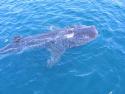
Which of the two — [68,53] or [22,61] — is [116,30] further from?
[22,61]

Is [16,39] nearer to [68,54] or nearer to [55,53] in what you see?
[55,53]

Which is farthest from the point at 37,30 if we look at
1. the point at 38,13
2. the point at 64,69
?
the point at 64,69

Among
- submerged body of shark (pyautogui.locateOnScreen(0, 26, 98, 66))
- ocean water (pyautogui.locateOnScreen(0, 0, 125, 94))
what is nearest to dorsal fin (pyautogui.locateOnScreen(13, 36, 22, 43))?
submerged body of shark (pyautogui.locateOnScreen(0, 26, 98, 66))

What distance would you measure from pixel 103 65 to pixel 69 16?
7463mm

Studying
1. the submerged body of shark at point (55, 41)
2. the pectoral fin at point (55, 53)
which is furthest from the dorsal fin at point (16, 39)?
the pectoral fin at point (55, 53)

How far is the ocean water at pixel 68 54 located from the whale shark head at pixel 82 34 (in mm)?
434

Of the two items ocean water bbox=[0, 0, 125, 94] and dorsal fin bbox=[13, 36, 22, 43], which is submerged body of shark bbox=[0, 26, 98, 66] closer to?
dorsal fin bbox=[13, 36, 22, 43]

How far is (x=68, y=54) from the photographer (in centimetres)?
2219

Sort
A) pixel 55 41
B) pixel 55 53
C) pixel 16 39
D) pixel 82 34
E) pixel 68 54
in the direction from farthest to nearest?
pixel 82 34
pixel 55 41
pixel 16 39
pixel 68 54
pixel 55 53

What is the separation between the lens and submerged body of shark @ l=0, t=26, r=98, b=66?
2267cm

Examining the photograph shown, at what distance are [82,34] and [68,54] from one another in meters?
2.56

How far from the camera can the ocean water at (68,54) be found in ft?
64.4

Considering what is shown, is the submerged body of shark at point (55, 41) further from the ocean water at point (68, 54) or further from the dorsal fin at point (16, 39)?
the ocean water at point (68, 54)

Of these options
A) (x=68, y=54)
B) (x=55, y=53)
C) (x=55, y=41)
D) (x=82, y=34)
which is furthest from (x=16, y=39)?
(x=82, y=34)
